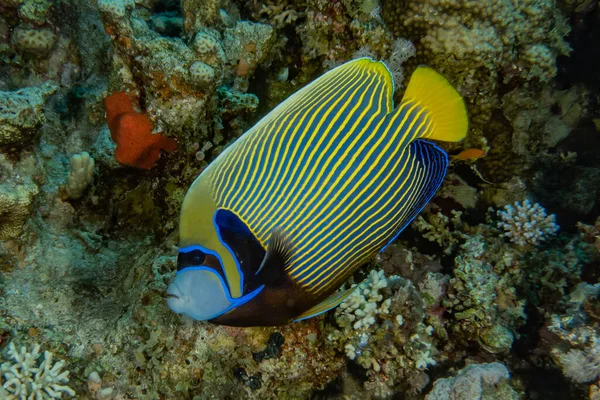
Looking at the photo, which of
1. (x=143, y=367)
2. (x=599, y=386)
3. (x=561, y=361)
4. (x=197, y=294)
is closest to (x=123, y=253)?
(x=143, y=367)

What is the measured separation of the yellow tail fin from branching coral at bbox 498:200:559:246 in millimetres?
2886

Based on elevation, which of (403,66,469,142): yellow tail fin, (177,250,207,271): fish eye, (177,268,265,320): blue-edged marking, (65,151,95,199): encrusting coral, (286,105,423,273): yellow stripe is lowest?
(65,151,95,199): encrusting coral

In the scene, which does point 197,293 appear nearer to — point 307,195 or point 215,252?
point 215,252

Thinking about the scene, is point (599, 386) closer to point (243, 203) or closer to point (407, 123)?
point (407, 123)

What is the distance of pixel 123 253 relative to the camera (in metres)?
3.86

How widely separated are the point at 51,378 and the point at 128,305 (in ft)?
2.20

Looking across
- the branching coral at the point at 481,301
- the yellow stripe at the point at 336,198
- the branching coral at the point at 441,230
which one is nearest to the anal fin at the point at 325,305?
the yellow stripe at the point at 336,198

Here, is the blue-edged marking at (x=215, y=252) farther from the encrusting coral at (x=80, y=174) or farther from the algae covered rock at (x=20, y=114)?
the encrusting coral at (x=80, y=174)

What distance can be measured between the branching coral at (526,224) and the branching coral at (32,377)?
4349 millimetres

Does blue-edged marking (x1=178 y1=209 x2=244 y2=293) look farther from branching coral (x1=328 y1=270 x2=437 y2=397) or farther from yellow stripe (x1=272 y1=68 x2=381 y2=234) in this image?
branching coral (x1=328 y1=270 x2=437 y2=397)

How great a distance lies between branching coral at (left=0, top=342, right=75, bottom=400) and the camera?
267cm

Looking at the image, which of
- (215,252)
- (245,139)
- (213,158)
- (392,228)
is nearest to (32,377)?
(215,252)

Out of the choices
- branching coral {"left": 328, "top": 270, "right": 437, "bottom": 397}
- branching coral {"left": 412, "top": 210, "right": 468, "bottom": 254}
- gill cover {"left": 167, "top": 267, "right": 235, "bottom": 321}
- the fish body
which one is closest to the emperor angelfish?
gill cover {"left": 167, "top": 267, "right": 235, "bottom": 321}

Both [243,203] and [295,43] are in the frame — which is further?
[295,43]
